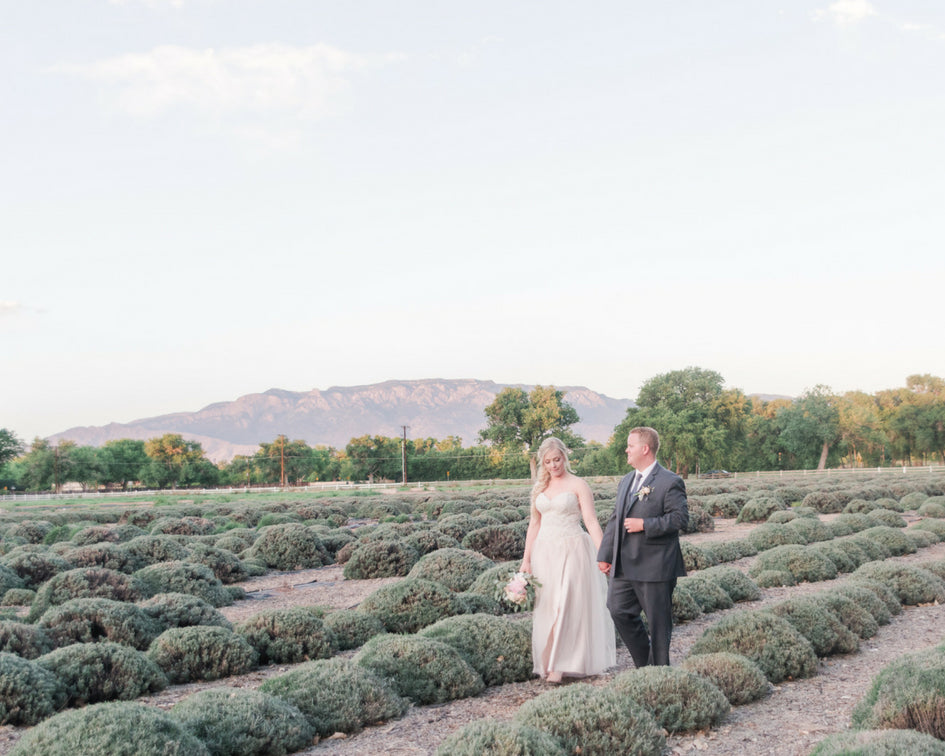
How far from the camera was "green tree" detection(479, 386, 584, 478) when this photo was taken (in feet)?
287

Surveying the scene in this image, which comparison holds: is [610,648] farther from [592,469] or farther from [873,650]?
[592,469]

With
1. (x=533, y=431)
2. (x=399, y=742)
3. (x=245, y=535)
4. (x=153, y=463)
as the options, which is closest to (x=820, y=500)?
(x=245, y=535)

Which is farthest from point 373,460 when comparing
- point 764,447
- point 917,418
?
point 917,418

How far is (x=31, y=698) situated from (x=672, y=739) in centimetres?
442

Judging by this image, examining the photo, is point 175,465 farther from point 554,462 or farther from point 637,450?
point 637,450

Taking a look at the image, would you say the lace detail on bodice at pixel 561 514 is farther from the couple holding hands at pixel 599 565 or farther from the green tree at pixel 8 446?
the green tree at pixel 8 446

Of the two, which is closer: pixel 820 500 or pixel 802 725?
pixel 802 725

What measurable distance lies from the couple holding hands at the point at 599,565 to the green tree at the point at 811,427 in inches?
2997

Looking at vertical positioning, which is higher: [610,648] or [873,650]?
[610,648]

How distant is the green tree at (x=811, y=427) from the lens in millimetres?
76500

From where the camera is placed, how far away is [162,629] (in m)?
8.17

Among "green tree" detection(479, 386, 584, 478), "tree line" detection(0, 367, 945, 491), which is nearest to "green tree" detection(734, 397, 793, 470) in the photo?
"tree line" detection(0, 367, 945, 491)

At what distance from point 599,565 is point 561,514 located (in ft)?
2.03

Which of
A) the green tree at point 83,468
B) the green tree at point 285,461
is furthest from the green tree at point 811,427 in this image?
the green tree at point 83,468
